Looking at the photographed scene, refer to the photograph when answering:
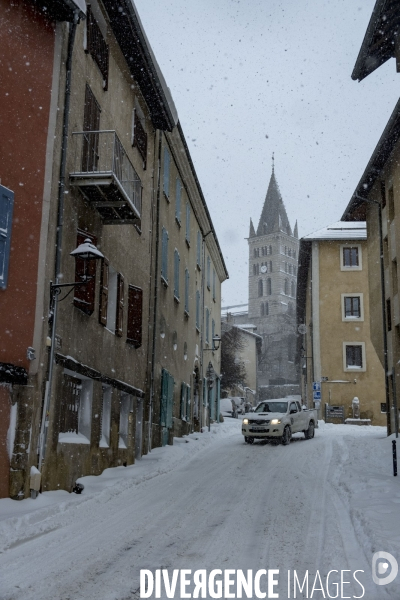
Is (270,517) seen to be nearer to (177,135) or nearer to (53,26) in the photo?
(53,26)

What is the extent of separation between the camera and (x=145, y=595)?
5352 mm

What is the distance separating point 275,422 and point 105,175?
12705 mm

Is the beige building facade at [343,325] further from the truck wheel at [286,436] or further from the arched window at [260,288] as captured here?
the arched window at [260,288]

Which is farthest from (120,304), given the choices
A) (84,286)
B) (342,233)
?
(342,233)

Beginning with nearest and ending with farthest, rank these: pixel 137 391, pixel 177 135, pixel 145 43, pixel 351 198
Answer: pixel 145 43
pixel 137 391
pixel 177 135
pixel 351 198

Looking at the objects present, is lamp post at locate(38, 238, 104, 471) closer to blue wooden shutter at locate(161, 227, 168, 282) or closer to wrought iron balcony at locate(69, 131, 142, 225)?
wrought iron balcony at locate(69, 131, 142, 225)

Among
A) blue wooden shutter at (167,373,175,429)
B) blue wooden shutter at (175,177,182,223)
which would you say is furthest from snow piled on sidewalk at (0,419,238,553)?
blue wooden shutter at (175,177,182,223)

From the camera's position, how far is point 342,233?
42.2 m

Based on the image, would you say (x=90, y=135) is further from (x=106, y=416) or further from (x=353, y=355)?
(x=353, y=355)

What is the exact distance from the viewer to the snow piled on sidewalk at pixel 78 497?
26.1ft

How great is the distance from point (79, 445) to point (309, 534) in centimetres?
588

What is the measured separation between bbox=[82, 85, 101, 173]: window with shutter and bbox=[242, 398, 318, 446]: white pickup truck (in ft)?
39.3

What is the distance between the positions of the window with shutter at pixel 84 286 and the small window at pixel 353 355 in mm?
29683

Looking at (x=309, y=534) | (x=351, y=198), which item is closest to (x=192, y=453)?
(x=309, y=534)
